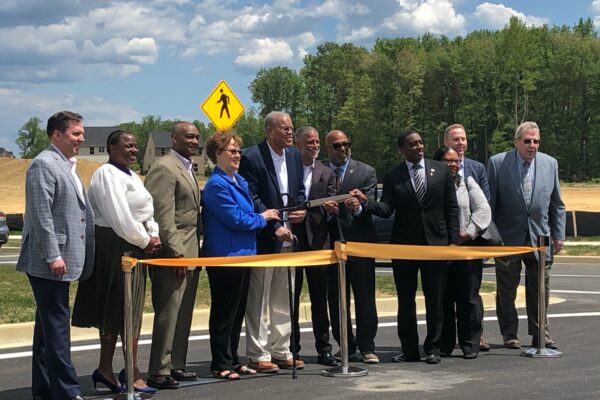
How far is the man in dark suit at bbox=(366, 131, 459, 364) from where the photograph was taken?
8328 millimetres

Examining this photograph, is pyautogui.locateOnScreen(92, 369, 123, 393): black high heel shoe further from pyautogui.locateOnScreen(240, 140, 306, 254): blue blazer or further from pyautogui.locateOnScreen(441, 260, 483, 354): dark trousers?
pyautogui.locateOnScreen(441, 260, 483, 354): dark trousers

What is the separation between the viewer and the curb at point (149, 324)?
9.45 metres

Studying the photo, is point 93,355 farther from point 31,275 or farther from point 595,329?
point 595,329

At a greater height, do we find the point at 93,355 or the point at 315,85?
the point at 315,85

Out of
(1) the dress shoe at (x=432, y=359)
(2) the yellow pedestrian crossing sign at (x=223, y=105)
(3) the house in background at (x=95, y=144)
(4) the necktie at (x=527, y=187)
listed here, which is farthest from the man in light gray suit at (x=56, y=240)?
(3) the house in background at (x=95, y=144)

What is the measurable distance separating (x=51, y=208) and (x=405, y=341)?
144 inches

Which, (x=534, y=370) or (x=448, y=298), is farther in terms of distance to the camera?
(x=448, y=298)

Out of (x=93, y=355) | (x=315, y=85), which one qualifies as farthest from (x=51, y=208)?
(x=315, y=85)

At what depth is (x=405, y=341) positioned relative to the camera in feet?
27.6

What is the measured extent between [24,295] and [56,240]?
5772mm

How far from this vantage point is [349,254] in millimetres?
7887

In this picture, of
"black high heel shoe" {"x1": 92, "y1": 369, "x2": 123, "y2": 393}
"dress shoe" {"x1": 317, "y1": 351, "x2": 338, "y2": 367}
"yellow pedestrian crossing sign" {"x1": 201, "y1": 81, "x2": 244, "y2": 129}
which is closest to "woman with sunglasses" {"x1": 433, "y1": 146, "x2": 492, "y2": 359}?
"dress shoe" {"x1": 317, "y1": 351, "x2": 338, "y2": 367}

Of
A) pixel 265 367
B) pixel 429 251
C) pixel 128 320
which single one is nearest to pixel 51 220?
pixel 128 320

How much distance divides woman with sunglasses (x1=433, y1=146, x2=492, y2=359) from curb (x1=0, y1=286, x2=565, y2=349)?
2748 mm
